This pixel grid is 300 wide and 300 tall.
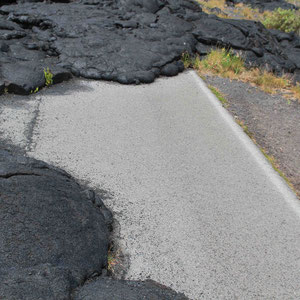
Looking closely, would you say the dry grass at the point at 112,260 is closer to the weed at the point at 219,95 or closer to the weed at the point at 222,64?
the weed at the point at 219,95

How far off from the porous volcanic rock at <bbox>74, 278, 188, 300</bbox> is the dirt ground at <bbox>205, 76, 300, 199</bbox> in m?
2.55

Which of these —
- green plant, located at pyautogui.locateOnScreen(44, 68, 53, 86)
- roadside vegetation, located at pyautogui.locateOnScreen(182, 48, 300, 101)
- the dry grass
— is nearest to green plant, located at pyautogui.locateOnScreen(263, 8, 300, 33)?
roadside vegetation, located at pyautogui.locateOnScreen(182, 48, 300, 101)

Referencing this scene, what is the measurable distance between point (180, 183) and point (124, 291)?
2.15 metres

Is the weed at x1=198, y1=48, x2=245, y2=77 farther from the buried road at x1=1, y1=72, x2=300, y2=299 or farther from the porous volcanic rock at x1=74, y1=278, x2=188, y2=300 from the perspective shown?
the porous volcanic rock at x1=74, y1=278, x2=188, y2=300

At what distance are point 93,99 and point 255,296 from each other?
477cm

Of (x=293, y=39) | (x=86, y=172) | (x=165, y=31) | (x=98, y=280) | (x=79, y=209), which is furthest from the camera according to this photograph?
(x=293, y=39)

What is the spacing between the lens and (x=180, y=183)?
4.84 m

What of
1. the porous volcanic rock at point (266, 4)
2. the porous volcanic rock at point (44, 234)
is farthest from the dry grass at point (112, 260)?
the porous volcanic rock at point (266, 4)

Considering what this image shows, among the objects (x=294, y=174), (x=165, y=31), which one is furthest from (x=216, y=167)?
(x=165, y=31)

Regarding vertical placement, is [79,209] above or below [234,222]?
above

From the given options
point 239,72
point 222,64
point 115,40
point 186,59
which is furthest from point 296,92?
point 115,40

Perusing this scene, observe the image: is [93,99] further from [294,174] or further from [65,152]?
[294,174]

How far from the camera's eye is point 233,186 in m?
4.86

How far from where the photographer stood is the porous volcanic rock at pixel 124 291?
2.77 meters
